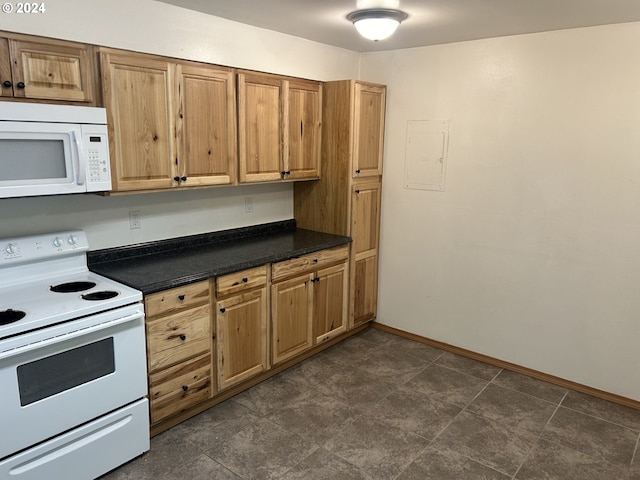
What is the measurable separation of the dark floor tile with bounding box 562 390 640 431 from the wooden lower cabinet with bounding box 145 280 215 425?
2.31m

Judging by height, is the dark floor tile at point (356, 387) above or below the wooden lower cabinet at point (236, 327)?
below

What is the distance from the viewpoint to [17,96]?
2.10m

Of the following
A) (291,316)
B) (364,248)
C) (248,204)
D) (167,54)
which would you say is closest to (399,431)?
(291,316)

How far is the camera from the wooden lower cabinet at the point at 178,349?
247 centimetres

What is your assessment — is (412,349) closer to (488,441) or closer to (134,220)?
(488,441)

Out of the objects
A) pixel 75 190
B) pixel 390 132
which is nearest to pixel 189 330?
pixel 75 190

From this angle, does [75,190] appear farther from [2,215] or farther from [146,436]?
[146,436]

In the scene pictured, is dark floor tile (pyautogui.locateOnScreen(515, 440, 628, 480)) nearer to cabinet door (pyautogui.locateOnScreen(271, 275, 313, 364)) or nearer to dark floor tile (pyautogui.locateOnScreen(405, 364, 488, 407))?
dark floor tile (pyautogui.locateOnScreen(405, 364, 488, 407))

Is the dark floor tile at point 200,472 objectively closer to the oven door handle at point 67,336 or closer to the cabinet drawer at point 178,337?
the cabinet drawer at point 178,337

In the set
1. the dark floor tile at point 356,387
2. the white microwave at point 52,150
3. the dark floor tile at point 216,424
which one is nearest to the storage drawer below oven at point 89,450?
the dark floor tile at point 216,424

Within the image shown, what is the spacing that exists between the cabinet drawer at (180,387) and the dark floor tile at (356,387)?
0.81m

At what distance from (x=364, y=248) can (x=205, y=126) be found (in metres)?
1.68

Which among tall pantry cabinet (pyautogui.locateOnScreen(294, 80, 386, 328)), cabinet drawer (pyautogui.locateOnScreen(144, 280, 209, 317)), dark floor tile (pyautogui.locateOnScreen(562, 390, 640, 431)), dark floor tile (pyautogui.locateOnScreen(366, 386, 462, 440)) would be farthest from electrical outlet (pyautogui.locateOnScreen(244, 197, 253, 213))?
dark floor tile (pyautogui.locateOnScreen(562, 390, 640, 431))

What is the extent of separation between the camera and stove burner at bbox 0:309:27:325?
1.94m
